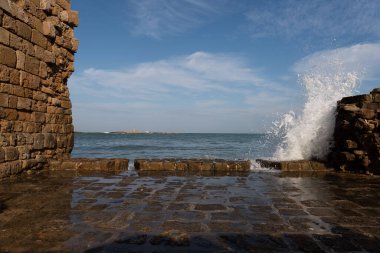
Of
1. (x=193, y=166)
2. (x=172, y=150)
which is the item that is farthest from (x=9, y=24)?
(x=172, y=150)

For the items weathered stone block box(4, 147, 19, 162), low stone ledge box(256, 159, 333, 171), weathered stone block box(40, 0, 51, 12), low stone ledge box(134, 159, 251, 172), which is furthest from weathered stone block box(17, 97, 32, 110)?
low stone ledge box(256, 159, 333, 171)

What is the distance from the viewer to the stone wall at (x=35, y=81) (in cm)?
691

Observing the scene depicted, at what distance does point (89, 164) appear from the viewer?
8.99 m

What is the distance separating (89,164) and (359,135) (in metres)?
7.63

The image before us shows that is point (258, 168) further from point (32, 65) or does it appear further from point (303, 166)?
point (32, 65)

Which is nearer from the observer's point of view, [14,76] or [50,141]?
[14,76]

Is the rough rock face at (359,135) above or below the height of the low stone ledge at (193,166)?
above

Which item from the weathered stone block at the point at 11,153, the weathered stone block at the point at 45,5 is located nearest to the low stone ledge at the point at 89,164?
the weathered stone block at the point at 11,153

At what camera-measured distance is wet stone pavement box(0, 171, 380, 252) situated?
10.5 feet

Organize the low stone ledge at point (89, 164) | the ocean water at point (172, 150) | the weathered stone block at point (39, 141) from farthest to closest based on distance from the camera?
1. the ocean water at point (172, 150)
2. the low stone ledge at point (89, 164)
3. the weathered stone block at point (39, 141)

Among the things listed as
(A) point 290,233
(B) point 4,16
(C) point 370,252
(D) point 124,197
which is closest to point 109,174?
(D) point 124,197

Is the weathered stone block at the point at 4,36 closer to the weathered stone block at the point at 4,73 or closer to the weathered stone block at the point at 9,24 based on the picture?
the weathered stone block at the point at 9,24

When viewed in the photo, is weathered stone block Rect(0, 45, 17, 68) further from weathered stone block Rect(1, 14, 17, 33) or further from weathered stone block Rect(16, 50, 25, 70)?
weathered stone block Rect(1, 14, 17, 33)

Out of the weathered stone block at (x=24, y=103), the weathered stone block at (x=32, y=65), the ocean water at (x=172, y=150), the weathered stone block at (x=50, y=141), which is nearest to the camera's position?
the weathered stone block at (x=24, y=103)
